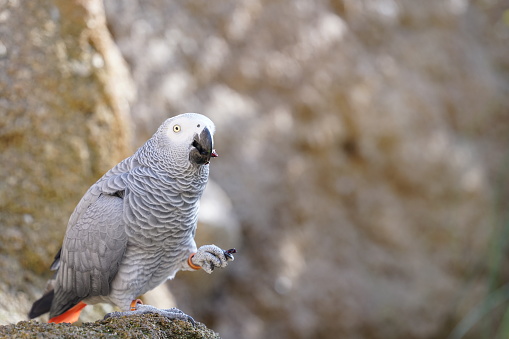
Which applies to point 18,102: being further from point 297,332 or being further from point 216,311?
point 297,332

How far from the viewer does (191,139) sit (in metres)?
1.49

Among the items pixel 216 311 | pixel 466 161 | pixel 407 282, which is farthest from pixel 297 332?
pixel 466 161

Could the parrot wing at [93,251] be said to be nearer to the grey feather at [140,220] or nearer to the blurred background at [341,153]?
the grey feather at [140,220]

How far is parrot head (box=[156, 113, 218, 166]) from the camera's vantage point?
1467 millimetres

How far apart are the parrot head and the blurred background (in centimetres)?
144

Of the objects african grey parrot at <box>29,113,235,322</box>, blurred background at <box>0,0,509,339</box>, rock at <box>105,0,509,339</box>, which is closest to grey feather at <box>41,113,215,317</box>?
african grey parrot at <box>29,113,235,322</box>

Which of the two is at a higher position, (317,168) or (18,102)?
(317,168)

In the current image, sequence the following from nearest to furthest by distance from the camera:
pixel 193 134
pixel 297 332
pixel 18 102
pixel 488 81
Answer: pixel 193 134
pixel 18 102
pixel 297 332
pixel 488 81

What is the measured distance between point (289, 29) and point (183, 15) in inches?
28.7

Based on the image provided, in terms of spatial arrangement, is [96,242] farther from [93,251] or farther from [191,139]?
[191,139]

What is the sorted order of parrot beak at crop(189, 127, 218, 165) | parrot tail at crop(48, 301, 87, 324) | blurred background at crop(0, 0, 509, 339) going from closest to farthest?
parrot beak at crop(189, 127, 218, 165) → parrot tail at crop(48, 301, 87, 324) → blurred background at crop(0, 0, 509, 339)

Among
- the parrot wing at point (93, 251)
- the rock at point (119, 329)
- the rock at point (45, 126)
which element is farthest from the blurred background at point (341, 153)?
the rock at point (119, 329)

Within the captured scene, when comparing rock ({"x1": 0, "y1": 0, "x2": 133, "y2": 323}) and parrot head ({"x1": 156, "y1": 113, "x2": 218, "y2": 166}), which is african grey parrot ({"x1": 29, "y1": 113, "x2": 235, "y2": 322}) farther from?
rock ({"x1": 0, "y1": 0, "x2": 133, "y2": 323})

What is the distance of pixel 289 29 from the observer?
11.9 ft
